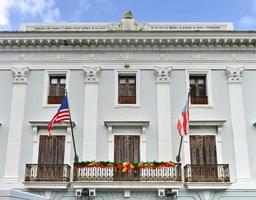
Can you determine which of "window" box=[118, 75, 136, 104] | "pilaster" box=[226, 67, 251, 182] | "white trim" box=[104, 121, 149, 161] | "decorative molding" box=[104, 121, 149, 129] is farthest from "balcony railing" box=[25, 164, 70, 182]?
"pilaster" box=[226, 67, 251, 182]

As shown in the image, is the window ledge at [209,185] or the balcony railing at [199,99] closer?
the window ledge at [209,185]

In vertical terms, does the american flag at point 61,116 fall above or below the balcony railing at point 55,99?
below

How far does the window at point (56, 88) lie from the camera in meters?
19.9

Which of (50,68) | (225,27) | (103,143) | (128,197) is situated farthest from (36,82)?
(225,27)

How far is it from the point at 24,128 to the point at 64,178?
3599 mm

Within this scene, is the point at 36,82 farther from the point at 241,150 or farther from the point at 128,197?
the point at 241,150

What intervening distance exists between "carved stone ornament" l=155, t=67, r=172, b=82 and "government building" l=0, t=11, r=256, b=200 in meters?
0.06

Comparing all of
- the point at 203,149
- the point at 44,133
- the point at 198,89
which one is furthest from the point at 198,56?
the point at 44,133

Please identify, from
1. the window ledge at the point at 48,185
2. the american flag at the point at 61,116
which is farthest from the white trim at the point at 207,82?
the window ledge at the point at 48,185

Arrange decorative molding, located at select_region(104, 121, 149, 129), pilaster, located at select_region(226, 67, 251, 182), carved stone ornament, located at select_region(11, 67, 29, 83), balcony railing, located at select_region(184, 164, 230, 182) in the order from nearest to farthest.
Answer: balcony railing, located at select_region(184, 164, 230, 182)
pilaster, located at select_region(226, 67, 251, 182)
decorative molding, located at select_region(104, 121, 149, 129)
carved stone ornament, located at select_region(11, 67, 29, 83)

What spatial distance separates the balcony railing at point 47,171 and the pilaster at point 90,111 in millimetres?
1184

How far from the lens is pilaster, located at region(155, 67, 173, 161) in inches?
732

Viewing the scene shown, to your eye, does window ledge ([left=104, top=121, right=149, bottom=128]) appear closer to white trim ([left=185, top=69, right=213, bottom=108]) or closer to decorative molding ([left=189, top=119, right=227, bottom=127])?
decorative molding ([left=189, top=119, right=227, bottom=127])

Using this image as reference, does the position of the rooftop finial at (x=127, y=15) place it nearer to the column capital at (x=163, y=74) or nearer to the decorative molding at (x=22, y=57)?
the column capital at (x=163, y=74)
